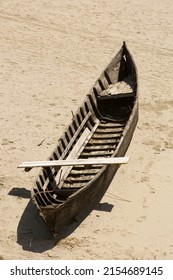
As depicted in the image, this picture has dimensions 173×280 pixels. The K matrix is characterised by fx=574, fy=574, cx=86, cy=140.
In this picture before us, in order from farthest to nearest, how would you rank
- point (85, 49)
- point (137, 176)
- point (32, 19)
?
point (32, 19), point (85, 49), point (137, 176)

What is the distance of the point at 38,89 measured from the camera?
19.1 meters

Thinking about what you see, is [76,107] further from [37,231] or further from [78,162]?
[37,231]

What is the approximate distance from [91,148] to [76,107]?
3327 millimetres

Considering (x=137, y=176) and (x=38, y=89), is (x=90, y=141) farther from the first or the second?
(x=38, y=89)

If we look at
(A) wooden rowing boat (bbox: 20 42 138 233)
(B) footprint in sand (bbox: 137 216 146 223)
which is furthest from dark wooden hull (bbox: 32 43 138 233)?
(B) footprint in sand (bbox: 137 216 146 223)

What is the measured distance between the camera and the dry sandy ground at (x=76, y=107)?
12.6 meters

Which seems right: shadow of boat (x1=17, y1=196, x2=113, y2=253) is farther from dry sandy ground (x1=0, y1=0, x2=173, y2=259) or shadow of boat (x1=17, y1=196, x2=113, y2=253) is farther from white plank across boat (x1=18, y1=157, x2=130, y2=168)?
white plank across boat (x1=18, y1=157, x2=130, y2=168)

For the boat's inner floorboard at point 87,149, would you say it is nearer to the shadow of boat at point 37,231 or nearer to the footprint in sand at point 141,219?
the shadow of boat at point 37,231

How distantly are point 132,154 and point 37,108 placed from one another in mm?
3816

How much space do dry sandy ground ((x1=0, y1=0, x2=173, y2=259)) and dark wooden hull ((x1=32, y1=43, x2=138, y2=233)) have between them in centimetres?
60

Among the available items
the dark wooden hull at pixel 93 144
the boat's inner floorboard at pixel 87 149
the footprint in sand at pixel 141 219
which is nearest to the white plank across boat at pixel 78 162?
the dark wooden hull at pixel 93 144

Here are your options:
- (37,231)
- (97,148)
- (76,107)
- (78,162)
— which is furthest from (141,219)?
(76,107)

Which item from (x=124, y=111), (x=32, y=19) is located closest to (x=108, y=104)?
(x=124, y=111)

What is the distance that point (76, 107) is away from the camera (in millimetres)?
18016
